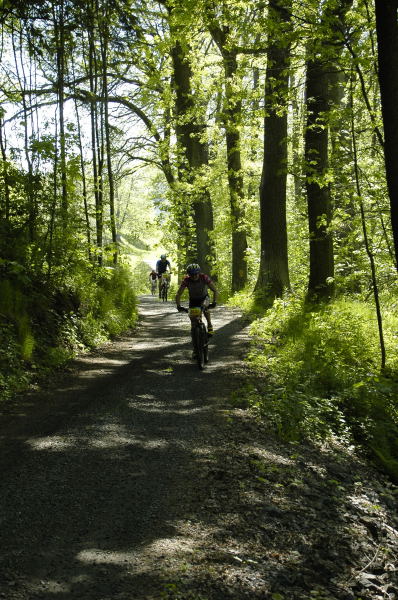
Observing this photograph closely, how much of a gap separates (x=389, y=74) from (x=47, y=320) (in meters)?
7.61

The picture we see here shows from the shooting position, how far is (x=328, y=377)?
8.55 metres

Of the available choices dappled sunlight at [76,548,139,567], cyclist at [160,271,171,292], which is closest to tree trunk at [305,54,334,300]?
dappled sunlight at [76,548,139,567]

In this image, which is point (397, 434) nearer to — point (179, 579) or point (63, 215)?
point (179, 579)

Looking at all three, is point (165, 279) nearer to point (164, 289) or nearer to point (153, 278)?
point (164, 289)

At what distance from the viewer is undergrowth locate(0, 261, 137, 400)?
8.36 metres

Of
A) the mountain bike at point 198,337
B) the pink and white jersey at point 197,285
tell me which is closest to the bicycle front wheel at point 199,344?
the mountain bike at point 198,337

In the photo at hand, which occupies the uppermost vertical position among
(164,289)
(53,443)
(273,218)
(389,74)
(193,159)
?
(193,159)

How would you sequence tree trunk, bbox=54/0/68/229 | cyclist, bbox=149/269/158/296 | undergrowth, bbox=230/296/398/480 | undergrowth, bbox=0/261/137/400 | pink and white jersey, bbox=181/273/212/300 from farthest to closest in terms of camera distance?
1. cyclist, bbox=149/269/158/296
2. tree trunk, bbox=54/0/68/229
3. pink and white jersey, bbox=181/273/212/300
4. undergrowth, bbox=0/261/137/400
5. undergrowth, bbox=230/296/398/480

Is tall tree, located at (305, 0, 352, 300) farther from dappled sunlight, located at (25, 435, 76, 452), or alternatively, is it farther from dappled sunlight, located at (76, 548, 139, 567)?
dappled sunlight, located at (76, 548, 139, 567)

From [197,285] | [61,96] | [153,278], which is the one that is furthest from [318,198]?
[153,278]

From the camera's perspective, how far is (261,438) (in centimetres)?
614

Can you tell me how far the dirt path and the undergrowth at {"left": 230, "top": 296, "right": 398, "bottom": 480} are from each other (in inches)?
21.0

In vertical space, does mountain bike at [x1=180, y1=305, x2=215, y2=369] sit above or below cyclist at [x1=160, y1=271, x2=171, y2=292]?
below

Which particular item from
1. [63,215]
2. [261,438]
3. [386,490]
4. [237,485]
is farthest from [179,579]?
[63,215]
